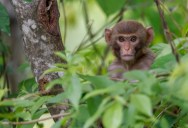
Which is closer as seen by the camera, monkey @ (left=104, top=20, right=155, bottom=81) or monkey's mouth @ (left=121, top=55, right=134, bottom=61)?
monkey's mouth @ (left=121, top=55, right=134, bottom=61)

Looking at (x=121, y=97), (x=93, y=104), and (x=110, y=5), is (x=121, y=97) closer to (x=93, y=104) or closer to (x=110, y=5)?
(x=93, y=104)

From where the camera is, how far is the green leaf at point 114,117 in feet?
7.67

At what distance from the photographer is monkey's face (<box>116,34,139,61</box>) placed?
4.88 metres

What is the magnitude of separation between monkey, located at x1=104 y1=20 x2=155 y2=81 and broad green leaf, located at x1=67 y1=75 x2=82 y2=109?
2199 millimetres

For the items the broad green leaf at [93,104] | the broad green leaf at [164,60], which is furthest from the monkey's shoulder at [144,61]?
the broad green leaf at [93,104]

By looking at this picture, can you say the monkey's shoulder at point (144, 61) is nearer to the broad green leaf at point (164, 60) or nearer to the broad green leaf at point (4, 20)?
the broad green leaf at point (4, 20)

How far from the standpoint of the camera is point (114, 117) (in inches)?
92.5

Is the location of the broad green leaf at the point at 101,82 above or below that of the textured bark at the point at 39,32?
below

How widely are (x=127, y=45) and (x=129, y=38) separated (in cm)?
15

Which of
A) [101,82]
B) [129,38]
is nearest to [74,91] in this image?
[101,82]

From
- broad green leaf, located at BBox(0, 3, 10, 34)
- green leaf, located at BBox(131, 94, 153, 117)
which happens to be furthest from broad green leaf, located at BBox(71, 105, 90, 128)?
broad green leaf, located at BBox(0, 3, 10, 34)

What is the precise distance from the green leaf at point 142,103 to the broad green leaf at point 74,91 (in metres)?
0.31

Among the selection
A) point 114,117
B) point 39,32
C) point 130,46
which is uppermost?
point 39,32

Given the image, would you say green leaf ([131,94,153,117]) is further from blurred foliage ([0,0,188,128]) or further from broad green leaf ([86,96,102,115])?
broad green leaf ([86,96,102,115])
